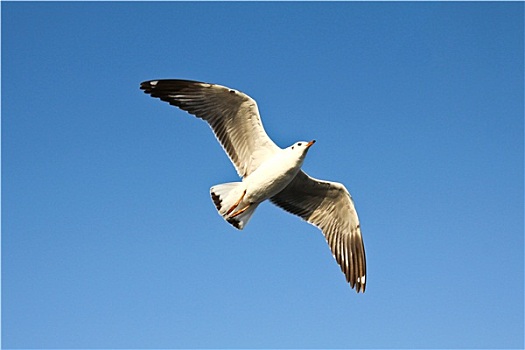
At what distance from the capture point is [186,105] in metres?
10.3

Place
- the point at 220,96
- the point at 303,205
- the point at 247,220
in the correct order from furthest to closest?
1. the point at 303,205
2. the point at 247,220
3. the point at 220,96

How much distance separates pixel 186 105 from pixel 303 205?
2.28 m

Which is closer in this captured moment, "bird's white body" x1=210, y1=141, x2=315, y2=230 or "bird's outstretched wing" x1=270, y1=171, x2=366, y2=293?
"bird's white body" x1=210, y1=141, x2=315, y2=230

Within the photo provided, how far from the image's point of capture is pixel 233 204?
416 inches

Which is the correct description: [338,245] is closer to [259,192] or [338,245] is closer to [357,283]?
[357,283]

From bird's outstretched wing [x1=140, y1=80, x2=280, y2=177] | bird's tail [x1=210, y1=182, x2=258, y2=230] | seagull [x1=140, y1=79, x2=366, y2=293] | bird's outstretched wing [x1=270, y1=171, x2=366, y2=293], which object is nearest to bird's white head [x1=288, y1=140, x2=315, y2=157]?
seagull [x1=140, y1=79, x2=366, y2=293]

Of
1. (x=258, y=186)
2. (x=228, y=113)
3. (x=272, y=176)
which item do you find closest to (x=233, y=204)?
(x=258, y=186)

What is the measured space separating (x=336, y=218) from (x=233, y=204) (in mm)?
1656

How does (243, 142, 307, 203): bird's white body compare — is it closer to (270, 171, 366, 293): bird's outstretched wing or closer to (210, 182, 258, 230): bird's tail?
(210, 182, 258, 230): bird's tail

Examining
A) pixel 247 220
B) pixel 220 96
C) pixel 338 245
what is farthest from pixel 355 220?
pixel 220 96

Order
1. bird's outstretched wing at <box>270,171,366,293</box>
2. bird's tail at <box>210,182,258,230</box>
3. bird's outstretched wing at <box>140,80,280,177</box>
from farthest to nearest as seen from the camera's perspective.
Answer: bird's outstretched wing at <box>270,171,366,293</box>, bird's tail at <box>210,182,258,230</box>, bird's outstretched wing at <box>140,80,280,177</box>

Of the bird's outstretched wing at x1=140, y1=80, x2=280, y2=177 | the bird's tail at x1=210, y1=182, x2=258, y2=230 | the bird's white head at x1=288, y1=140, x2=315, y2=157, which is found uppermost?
the bird's outstretched wing at x1=140, y1=80, x2=280, y2=177

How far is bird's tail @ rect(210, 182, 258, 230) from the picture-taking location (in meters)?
10.5

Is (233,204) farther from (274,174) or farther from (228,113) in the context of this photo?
(228,113)
